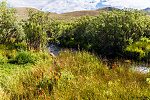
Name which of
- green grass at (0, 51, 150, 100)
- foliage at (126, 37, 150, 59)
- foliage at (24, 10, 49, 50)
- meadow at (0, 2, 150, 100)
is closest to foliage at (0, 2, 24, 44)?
meadow at (0, 2, 150, 100)

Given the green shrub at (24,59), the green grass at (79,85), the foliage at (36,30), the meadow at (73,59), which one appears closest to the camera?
the green grass at (79,85)

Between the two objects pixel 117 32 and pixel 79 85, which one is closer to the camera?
pixel 79 85

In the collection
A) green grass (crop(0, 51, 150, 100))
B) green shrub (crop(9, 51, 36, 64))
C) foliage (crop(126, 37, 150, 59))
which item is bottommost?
foliage (crop(126, 37, 150, 59))

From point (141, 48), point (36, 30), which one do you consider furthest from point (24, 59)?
point (141, 48)

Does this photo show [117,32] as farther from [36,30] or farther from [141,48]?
[36,30]

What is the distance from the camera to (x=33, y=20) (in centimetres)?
4206

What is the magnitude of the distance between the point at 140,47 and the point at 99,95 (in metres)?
38.2

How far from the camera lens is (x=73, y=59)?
14.3 metres

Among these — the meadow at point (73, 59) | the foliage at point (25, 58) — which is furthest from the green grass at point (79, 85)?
the foliage at point (25, 58)

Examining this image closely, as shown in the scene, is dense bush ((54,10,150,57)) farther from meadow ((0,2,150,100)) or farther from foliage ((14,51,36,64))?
foliage ((14,51,36,64))

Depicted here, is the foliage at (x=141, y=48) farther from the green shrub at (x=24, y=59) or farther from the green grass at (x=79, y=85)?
the green grass at (x=79, y=85)

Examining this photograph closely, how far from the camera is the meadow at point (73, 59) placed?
376 inches

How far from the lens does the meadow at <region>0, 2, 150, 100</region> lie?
31.3 feet

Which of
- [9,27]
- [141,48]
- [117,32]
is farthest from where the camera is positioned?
[117,32]
